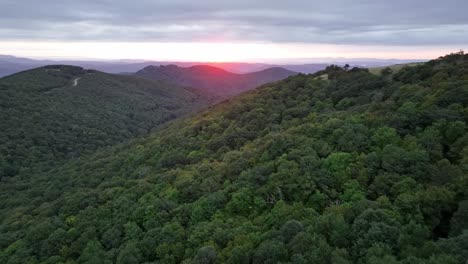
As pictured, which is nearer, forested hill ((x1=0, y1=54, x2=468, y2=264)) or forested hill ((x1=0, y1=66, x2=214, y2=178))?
forested hill ((x1=0, y1=54, x2=468, y2=264))

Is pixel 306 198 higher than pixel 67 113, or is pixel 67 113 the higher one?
pixel 306 198

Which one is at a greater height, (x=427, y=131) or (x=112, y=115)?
(x=427, y=131)

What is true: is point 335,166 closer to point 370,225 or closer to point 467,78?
point 370,225

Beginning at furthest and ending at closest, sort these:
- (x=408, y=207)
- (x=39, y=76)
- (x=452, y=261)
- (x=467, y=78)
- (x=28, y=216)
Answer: (x=39, y=76) < (x=28, y=216) < (x=467, y=78) < (x=408, y=207) < (x=452, y=261)

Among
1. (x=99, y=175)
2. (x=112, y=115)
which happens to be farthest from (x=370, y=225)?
(x=112, y=115)

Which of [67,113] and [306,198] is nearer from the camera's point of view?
[306,198]
